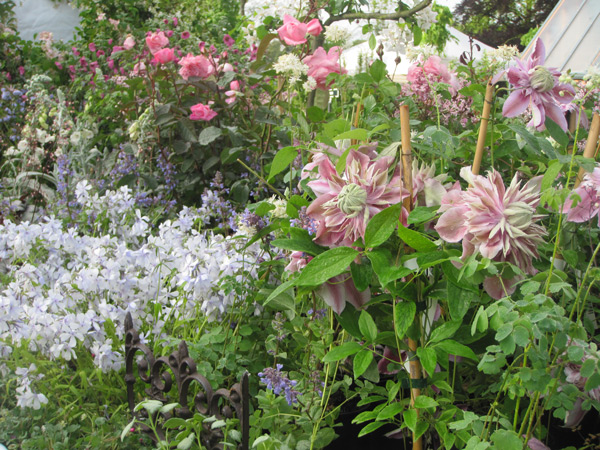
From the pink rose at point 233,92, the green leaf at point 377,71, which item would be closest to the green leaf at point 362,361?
the green leaf at point 377,71

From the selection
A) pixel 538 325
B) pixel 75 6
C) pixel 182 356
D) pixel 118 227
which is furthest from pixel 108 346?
pixel 75 6

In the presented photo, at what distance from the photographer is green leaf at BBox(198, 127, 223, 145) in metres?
2.65

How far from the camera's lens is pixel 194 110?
8.80ft

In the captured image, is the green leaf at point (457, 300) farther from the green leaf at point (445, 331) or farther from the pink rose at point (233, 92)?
the pink rose at point (233, 92)

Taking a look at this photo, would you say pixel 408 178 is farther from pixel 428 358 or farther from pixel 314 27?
pixel 314 27

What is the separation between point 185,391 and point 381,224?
58 centimetres

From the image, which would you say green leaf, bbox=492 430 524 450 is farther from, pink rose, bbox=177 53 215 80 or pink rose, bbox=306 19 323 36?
pink rose, bbox=177 53 215 80

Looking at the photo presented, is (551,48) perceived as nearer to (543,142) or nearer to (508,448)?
(543,142)

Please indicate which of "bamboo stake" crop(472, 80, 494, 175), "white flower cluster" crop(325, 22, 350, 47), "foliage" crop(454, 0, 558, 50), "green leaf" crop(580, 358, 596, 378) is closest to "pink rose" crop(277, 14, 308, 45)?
"white flower cluster" crop(325, 22, 350, 47)

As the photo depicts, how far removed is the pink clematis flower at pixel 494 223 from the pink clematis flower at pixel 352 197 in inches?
4.0

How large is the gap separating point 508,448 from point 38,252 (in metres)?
1.60

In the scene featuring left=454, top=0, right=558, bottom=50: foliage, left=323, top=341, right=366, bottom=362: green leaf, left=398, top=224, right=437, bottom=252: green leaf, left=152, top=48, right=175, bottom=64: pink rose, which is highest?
left=454, top=0, right=558, bottom=50: foliage

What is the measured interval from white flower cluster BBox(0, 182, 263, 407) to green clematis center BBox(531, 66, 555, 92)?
759mm

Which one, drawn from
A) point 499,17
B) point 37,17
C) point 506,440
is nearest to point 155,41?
point 506,440
